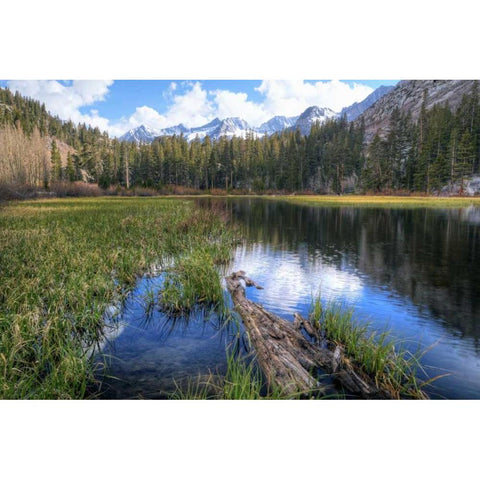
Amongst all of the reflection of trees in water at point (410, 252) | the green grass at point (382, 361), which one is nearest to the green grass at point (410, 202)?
the reflection of trees in water at point (410, 252)

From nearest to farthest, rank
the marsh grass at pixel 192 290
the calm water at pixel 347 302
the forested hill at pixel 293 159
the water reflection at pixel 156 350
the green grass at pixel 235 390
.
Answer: the green grass at pixel 235 390 → the water reflection at pixel 156 350 → the calm water at pixel 347 302 → the marsh grass at pixel 192 290 → the forested hill at pixel 293 159

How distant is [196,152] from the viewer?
84.5 meters

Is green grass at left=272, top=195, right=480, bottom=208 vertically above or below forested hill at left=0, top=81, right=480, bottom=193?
below

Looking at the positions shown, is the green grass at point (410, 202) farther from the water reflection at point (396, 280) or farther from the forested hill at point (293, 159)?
the water reflection at point (396, 280)

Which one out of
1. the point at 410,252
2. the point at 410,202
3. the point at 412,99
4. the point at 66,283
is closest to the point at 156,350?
the point at 66,283

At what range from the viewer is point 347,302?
7801 millimetres

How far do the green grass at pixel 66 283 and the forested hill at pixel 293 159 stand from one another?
46273 millimetres

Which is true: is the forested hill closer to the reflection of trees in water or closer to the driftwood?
the reflection of trees in water

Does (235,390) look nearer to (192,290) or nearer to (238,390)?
(238,390)

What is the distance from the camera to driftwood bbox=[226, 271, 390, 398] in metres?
4.03

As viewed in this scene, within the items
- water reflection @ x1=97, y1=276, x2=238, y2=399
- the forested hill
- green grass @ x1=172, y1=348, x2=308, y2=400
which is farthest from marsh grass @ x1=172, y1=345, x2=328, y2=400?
the forested hill

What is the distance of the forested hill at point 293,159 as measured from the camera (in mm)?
53844

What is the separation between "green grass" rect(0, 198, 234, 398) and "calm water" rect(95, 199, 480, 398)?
541mm

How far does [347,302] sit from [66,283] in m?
6.34
